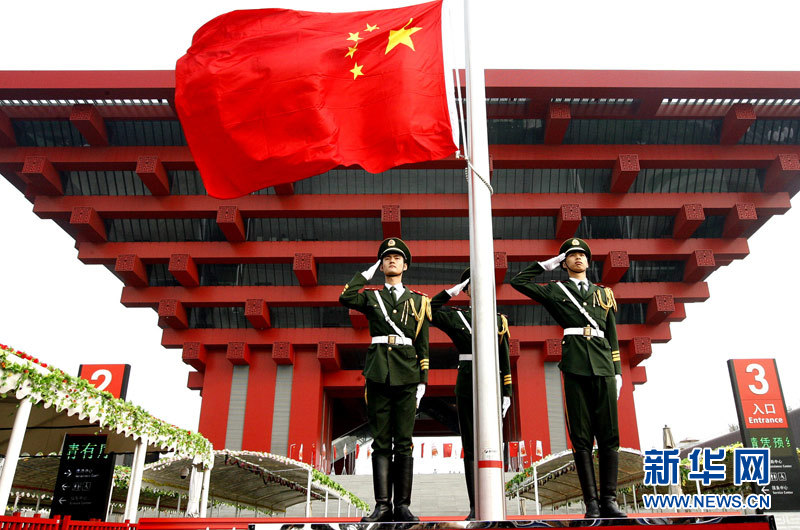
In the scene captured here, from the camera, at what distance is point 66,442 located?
7961 millimetres

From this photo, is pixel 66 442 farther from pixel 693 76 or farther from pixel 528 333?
pixel 693 76

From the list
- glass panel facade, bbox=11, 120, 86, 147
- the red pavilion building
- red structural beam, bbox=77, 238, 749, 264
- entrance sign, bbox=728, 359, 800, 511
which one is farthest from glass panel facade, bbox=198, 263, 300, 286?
entrance sign, bbox=728, 359, 800, 511

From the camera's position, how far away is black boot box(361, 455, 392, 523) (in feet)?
12.9

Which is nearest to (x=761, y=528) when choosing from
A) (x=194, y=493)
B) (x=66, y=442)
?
(x=66, y=442)

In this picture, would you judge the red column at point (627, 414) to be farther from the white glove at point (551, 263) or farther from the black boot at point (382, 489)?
the black boot at point (382, 489)

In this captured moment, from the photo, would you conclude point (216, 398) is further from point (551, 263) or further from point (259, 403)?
point (551, 263)

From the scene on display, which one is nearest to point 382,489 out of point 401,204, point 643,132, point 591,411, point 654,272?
point 591,411

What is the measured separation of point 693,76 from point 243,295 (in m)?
15.1

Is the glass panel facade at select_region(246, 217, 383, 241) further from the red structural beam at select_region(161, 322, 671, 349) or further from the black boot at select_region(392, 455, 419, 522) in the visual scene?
the black boot at select_region(392, 455, 419, 522)

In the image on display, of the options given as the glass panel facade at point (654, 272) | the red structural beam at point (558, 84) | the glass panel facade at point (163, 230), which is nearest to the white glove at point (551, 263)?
the red structural beam at point (558, 84)

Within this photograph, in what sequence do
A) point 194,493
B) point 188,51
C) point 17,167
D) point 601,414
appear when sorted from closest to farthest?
point 601,414 < point 188,51 < point 194,493 < point 17,167

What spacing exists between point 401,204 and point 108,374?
10.5m

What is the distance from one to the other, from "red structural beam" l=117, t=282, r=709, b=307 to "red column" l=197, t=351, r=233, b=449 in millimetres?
2222

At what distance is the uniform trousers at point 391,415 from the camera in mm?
4199
